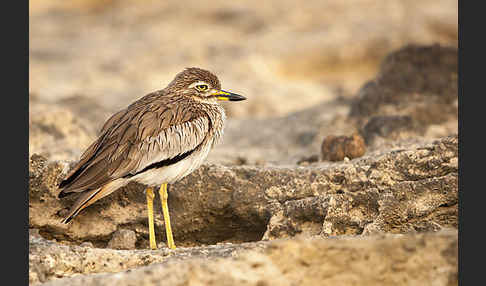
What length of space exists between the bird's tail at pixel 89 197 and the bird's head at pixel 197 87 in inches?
44.8

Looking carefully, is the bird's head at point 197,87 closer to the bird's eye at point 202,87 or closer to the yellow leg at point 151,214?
the bird's eye at point 202,87

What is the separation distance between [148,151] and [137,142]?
0.35ft

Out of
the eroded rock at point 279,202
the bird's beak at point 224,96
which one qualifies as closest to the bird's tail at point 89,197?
the eroded rock at point 279,202

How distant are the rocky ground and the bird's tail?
0.78 ft

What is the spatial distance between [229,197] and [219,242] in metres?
0.38

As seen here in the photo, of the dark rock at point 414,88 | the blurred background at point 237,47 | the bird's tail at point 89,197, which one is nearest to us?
the bird's tail at point 89,197

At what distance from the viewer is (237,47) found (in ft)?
52.1

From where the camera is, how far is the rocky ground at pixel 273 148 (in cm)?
400

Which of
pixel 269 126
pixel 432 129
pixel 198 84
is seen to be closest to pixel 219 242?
pixel 198 84

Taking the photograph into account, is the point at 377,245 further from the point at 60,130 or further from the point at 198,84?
the point at 60,130

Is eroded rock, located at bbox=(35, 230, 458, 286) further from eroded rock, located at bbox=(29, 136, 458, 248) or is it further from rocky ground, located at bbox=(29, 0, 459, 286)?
eroded rock, located at bbox=(29, 136, 458, 248)

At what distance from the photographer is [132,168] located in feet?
17.3

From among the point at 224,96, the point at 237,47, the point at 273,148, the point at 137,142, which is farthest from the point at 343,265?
the point at 237,47

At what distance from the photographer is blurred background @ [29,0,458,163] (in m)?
13.6
